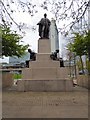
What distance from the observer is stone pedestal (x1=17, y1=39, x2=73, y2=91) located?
21.3m

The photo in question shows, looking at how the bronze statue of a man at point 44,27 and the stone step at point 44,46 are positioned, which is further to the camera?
the bronze statue of a man at point 44,27

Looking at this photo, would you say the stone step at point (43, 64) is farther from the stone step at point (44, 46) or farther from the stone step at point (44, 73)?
the stone step at point (44, 46)

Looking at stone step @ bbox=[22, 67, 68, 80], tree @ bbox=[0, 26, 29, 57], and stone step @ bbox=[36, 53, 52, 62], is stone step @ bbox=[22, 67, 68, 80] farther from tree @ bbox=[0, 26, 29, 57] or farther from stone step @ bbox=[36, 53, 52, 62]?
tree @ bbox=[0, 26, 29, 57]

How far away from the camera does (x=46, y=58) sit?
952 inches

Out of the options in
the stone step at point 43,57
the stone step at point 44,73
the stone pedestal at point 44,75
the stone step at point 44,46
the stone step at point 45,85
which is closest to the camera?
the stone step at point 45,85

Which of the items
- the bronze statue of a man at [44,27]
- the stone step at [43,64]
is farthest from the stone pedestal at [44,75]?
the bronze statue of a man at [44,27]

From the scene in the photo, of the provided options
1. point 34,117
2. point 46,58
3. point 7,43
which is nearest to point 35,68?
point 46,58

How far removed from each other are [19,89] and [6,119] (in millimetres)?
13089

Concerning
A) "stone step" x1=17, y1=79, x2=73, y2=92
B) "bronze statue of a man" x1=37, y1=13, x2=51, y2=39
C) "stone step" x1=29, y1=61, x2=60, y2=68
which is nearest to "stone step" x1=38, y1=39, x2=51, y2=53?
"bronze statue of a man" x1=37, y1=13, x2=51, y2=39

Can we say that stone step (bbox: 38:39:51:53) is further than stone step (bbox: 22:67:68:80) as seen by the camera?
Yes

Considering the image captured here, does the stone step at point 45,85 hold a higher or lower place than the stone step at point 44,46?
lower

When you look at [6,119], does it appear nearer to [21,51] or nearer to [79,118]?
[79,118]

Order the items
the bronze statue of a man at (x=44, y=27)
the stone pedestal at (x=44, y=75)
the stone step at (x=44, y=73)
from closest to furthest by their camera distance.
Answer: the stone pedestal at (x=44, y=75) → the stone step at (x=44, y=73) → the bronze statue of a man at (x=44, y=27)

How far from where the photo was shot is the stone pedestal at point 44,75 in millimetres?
21266
